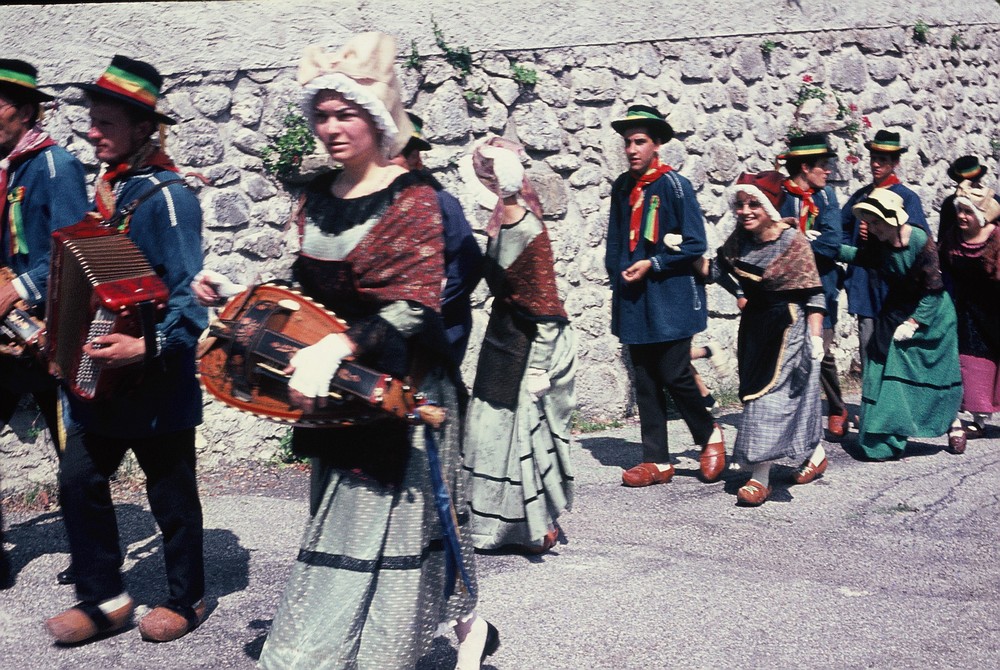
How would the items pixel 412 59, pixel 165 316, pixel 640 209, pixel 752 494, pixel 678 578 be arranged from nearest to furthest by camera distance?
pixel 165 316
pixel 678 578
pixel 752 494
pixel 640 209
pixel 412 59

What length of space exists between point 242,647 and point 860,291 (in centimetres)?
490

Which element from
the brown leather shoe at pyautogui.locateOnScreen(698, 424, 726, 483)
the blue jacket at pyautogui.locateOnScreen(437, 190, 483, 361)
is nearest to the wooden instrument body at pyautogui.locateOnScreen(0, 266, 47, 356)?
the blue jacket at pyautogui.locateOnScreen(437, 190, 483, 361)

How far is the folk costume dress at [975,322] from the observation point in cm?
718

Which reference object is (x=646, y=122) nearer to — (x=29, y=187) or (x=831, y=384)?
(x=831, y=384)

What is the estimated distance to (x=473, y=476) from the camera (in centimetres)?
501

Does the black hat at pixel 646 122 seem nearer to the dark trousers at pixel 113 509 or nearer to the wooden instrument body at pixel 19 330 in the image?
the dark trousers at pixel 113 509

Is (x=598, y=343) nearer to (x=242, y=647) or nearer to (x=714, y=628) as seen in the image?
(x=714, y=628)

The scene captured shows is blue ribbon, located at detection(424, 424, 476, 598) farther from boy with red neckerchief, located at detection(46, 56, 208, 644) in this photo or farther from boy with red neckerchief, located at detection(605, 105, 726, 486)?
boy with red neckerchief, located at detection(605, 105, 726, 486)

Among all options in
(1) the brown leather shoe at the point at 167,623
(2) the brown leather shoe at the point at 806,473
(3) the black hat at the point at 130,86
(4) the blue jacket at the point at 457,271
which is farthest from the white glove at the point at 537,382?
(2) the brown leather shoe at the point at 806,473

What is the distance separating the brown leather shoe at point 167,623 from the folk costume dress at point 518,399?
4.55ft

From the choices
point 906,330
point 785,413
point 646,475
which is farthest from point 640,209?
point 906,330

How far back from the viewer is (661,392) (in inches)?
243

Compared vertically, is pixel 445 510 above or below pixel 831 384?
above

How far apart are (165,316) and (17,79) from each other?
50.6 inches
